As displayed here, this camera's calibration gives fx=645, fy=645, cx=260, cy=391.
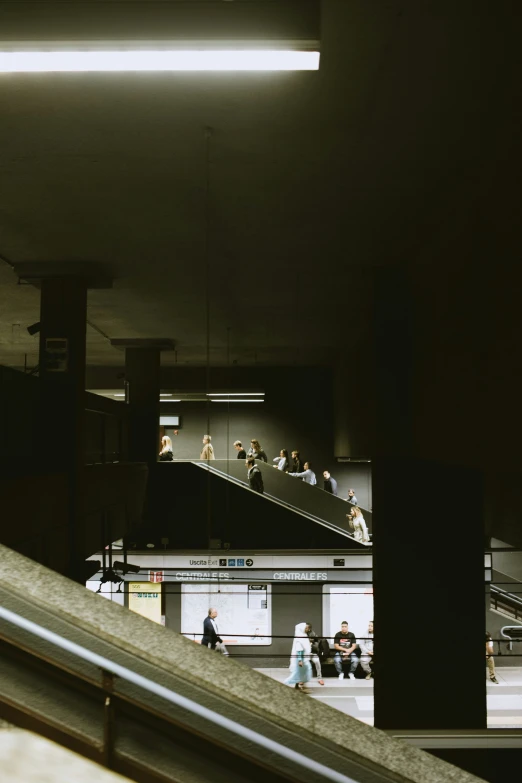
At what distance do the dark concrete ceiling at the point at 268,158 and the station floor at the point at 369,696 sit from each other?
21.7 ft

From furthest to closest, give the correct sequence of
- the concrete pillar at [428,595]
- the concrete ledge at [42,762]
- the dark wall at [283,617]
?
the dark wall at [283,617] < the concrete pillar at [428,595] < the concrete ledge at [42,762]

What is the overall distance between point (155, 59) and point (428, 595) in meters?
5.68

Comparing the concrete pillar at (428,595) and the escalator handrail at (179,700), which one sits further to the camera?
the concrete pillar at (428,595)

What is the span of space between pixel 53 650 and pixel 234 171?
162 inches

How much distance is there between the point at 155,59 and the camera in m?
2.59

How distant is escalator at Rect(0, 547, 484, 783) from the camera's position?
1.40 metres

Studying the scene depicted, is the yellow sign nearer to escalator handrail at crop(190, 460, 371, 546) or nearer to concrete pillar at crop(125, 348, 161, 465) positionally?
concrete pillar at crop(125, 348, 161, 465)

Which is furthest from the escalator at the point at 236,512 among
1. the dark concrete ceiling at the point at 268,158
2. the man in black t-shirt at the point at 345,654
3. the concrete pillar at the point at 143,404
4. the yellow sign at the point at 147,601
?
the dark concrete ceiling at the point at 268,158

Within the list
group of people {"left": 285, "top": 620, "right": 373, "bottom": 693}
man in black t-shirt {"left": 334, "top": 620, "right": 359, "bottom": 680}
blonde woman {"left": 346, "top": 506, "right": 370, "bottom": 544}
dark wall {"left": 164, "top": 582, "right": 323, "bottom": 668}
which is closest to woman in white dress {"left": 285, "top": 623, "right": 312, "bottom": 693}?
group of people {"left": 285, "top": 620, "right": 373, "bottom": 693}

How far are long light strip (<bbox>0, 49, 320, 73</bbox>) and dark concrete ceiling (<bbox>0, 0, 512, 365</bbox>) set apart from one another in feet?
1.76

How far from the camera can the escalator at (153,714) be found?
1.40m

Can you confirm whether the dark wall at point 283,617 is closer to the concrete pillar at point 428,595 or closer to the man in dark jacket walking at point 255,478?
the man in dark jacket walking at point 255,478

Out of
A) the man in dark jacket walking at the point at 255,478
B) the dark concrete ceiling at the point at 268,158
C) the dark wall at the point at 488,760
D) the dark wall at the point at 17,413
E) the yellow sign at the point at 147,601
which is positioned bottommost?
the yellow sign at the point at 147,601

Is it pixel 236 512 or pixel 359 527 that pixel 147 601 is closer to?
pixel 236 512
